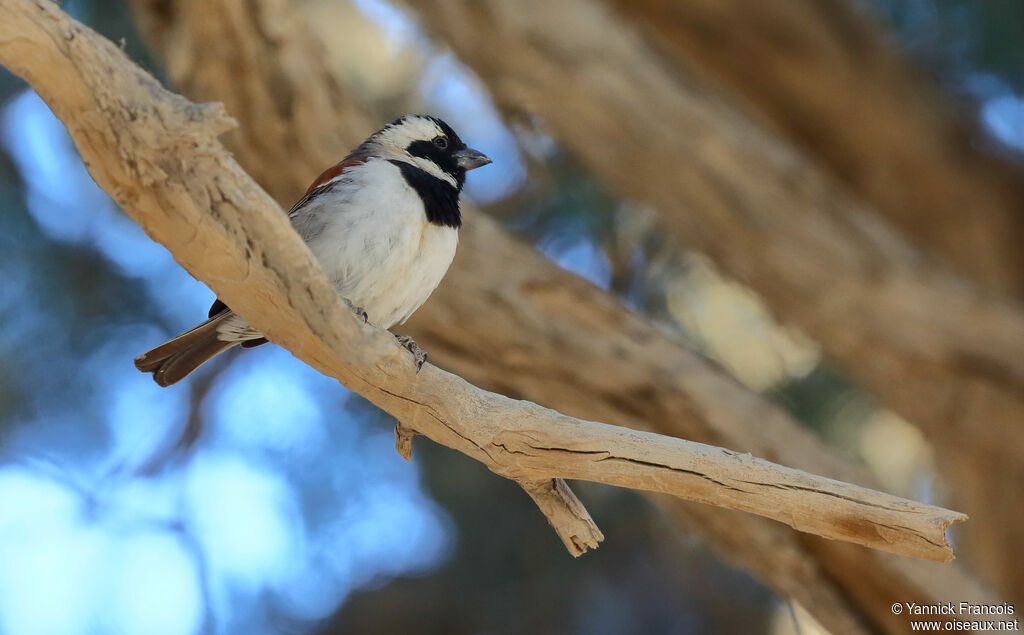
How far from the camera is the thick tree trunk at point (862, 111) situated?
5496 millimetres

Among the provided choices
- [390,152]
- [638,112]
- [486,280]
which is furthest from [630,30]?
[390,152]

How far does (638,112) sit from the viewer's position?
497cm

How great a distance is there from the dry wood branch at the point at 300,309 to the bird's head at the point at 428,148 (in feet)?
4.00

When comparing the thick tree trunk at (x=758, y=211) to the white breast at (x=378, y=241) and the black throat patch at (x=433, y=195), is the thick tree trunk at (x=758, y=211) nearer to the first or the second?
the black throat patch at (x=433, y=195)

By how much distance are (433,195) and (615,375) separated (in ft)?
5.13

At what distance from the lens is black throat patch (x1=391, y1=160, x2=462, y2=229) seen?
3156 millimetres

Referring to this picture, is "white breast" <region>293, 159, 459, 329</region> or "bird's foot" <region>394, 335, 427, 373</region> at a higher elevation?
"white breast" <region>293, 159, 459, 329</region>

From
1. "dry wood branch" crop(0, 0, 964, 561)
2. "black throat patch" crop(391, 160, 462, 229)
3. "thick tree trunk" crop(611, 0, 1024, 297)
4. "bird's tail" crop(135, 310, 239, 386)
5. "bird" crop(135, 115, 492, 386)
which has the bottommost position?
"bird's tail" crop(135, 310, 239, 386)

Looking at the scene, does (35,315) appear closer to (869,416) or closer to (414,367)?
(414,367)

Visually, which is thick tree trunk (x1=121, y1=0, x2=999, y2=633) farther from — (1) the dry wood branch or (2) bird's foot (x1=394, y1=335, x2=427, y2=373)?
(1) the dry wood branch

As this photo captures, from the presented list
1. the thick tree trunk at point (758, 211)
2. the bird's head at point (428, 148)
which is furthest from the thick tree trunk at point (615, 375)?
the thick tree trunk at point (758, 211)

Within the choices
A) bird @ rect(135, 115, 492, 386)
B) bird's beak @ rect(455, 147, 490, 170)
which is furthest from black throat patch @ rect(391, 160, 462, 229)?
bird's beak @ rect(455, 147, 490, 170)

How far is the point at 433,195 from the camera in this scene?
3.20 meters

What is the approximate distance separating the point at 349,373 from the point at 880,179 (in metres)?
4.31
